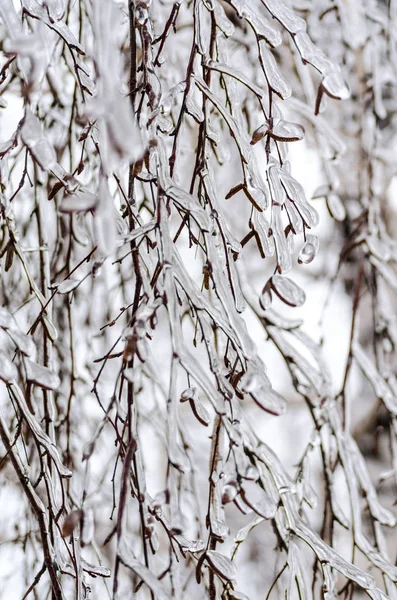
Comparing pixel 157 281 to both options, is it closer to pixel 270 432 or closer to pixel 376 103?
pixel 376 103

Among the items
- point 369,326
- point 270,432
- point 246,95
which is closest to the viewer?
point 246,95

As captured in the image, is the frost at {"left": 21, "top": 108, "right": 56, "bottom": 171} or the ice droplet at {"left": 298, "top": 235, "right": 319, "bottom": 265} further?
the ice droplet at {"left": 298, "top": 235, "right": 319, "bottom": 265}

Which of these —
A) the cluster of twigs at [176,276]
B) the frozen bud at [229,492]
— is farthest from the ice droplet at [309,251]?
the frozen bud at [229,492]

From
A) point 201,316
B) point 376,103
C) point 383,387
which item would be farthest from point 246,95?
point 201,316

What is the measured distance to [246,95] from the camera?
5.03 ft

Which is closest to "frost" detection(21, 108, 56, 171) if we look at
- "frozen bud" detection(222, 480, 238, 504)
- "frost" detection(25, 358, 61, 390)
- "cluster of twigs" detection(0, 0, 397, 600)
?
"cluster of twigs" detection(0, 0, 397, 600)

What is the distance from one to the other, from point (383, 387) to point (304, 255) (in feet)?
2.65

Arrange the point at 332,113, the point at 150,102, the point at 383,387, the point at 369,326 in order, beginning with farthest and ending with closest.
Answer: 1. the point at 369,326
2. the point at 332,113
3. the point at 383,387
4. the point at 150,102

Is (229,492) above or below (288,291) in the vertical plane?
below

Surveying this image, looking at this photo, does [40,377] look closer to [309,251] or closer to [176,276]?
[176,276]

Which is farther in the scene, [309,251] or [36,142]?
[309,251]

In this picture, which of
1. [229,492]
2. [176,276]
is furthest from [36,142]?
[229,492]

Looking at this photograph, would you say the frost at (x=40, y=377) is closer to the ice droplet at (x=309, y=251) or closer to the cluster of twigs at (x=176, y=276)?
the cluster of twigs at (x=176, y=276)

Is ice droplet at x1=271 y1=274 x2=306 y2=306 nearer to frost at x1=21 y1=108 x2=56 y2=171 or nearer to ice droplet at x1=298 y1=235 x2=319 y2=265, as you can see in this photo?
ice droplet at x1=298 y1=235 x2=319 y2=265
